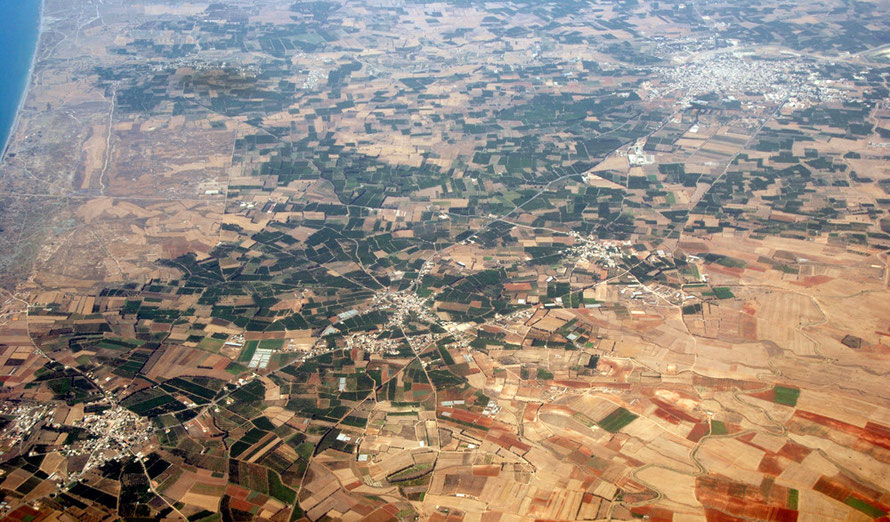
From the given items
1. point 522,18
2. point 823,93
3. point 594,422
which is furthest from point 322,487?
point 522,18

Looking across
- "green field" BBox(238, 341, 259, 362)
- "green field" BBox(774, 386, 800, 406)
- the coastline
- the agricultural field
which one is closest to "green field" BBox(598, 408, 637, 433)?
the agricultural field

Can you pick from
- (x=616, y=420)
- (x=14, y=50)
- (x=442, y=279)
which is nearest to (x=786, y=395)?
(x=616, y=420)

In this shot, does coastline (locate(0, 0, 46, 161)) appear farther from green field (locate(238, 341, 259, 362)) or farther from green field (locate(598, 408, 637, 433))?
green field (locate(598, 408, 637, 433))

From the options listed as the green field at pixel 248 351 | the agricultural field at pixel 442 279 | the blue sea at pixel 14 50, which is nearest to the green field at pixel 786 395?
the agricultural field at pixel 442 279

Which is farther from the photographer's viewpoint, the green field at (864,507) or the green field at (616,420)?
the green field at (616,420)

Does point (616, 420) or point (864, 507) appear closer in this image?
point (864, 507)

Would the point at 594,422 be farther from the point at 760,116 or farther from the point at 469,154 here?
the point at 760,116

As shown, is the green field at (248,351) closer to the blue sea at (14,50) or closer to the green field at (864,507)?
the green field at (864,507)

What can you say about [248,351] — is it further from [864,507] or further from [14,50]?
[14,50]

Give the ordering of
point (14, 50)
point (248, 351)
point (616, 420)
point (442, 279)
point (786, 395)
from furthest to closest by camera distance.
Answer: point (14, 50) → point (442, 279) → point (248, 351) → point (786, 395) → point (616, 420)
